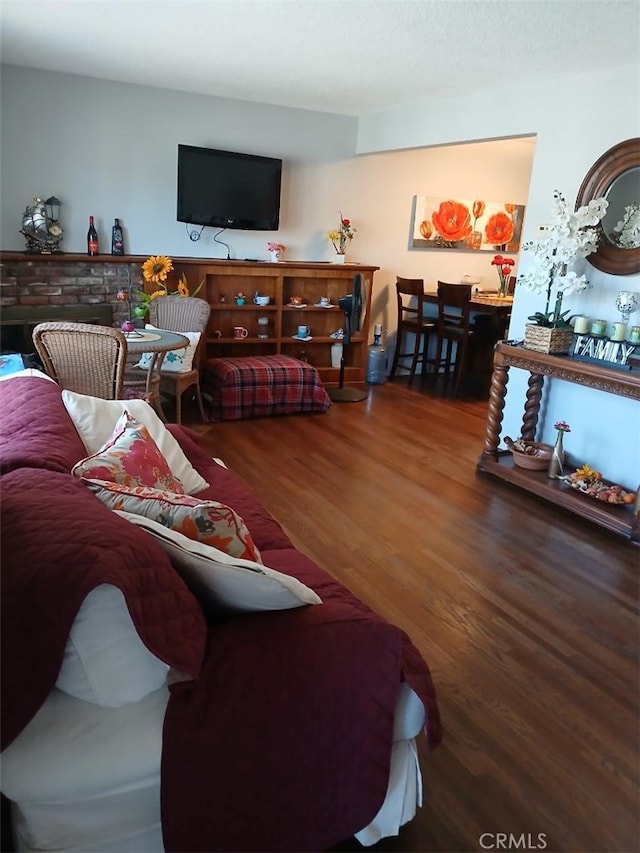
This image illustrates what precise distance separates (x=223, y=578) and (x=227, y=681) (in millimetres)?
206

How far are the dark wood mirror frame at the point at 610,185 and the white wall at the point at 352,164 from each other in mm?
69

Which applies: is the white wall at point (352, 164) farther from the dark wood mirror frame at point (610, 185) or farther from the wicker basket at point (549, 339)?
the wicker basket at point (549, 339)

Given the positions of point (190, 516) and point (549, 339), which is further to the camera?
point (549, 339)

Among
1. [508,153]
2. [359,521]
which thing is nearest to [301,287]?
[508,153]

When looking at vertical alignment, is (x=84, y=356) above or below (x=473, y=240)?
below

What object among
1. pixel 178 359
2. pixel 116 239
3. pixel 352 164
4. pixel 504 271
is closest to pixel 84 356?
pixel 178 359

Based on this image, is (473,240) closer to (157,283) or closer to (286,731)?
(157,283)

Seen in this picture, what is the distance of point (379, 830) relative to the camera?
1508mm

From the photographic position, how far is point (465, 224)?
6613 millimetres

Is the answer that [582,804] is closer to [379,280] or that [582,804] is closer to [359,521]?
[359,521]

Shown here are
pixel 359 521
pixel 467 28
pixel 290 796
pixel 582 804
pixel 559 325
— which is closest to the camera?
pixel 290 796

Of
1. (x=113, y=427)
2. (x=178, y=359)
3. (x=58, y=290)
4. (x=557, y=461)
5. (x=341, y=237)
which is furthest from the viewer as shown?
(x=341, y=237)

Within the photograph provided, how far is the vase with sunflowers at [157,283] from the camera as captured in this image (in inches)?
177

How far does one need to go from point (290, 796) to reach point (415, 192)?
590cm
